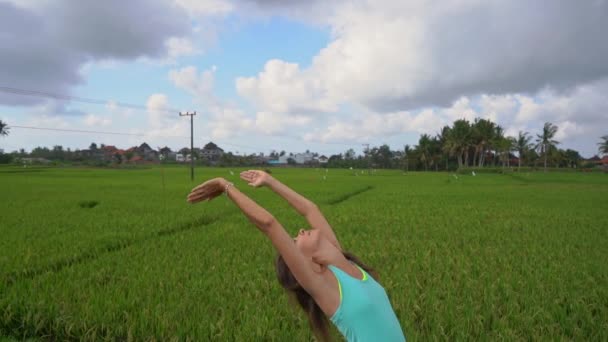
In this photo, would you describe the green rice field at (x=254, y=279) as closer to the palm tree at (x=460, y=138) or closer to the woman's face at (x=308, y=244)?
the woman's face at (x=308, y=244)

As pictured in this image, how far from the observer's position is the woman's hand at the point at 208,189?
186cm

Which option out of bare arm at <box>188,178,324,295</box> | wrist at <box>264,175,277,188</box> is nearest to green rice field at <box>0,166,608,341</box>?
wrist at <box>264,175,277,188</box>

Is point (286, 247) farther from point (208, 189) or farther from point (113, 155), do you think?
point (113, 155)

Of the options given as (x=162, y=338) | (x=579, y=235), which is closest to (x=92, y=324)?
(x=162, y=338)

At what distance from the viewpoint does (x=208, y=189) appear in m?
1.89

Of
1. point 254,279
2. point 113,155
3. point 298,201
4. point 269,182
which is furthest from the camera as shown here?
point 113,155

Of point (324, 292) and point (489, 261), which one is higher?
point (324, 292)

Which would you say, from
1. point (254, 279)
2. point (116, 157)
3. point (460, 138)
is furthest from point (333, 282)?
point (116, 157)

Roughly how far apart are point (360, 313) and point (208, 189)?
87 centimetres

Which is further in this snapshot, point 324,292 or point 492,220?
point 492,220

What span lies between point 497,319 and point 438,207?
10.9 m

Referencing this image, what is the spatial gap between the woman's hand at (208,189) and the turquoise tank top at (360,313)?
643mm

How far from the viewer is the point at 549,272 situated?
5414mm

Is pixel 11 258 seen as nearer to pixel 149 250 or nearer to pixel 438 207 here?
pixel 149 250
